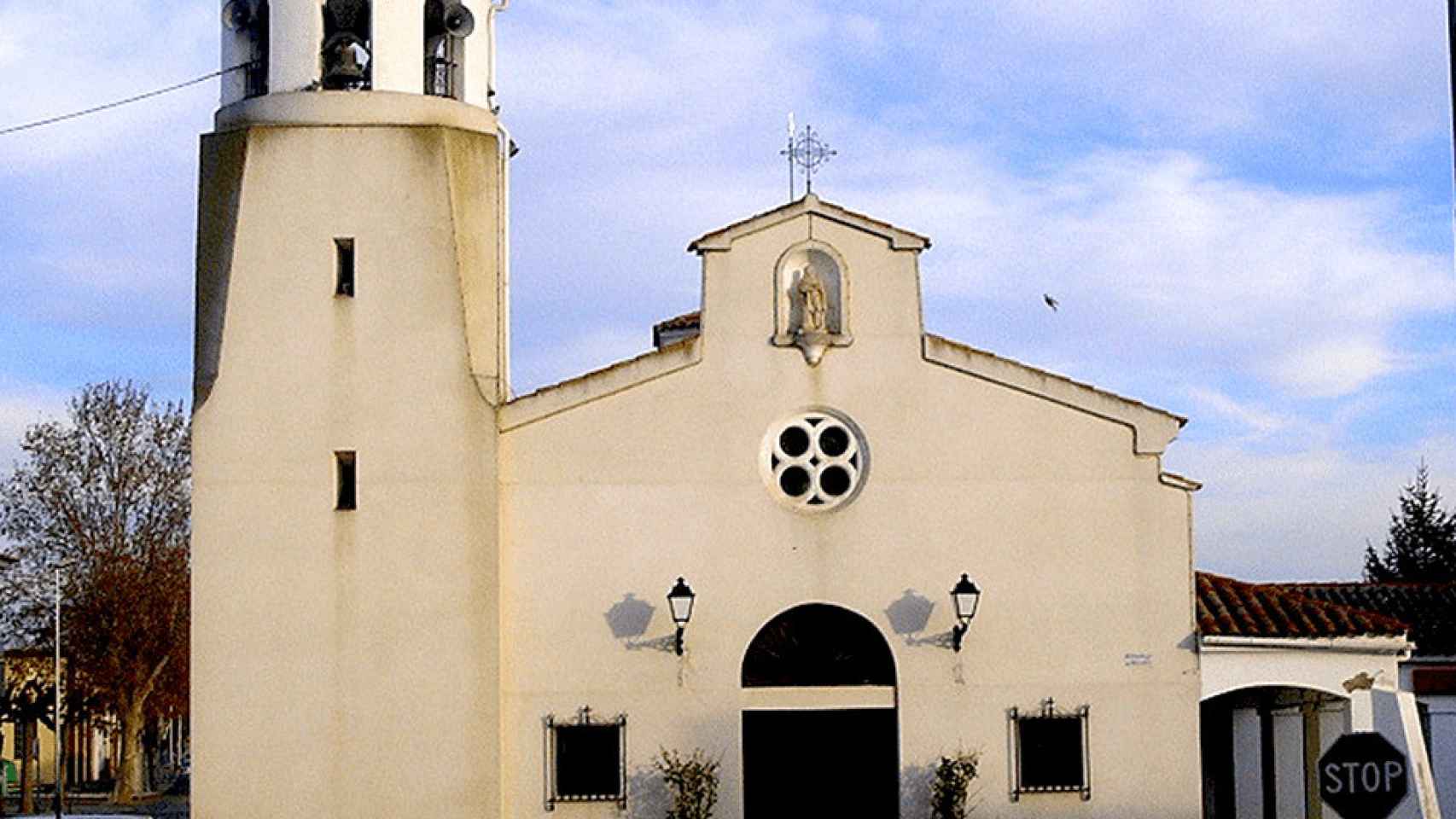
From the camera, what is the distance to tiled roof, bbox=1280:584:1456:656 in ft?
138

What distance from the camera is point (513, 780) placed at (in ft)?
83.7

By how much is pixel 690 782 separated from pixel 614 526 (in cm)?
316

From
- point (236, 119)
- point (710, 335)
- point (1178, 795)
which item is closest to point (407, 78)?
point (236, 119)

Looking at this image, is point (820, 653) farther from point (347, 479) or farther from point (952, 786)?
point (347, 479)

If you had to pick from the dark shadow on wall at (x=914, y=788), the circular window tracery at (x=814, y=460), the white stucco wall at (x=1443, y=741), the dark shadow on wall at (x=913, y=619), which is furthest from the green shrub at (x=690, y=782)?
the white stucco wall at (x=1443, y=741)

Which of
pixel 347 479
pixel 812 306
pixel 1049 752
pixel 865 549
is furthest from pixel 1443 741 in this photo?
pixel 347 479

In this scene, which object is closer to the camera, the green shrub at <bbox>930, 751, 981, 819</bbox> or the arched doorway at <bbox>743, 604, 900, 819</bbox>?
the green shrub at <bbox>930, 751, 981, 819</bbox>

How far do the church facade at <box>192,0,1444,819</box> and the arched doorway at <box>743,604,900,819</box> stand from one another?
38 millimetres

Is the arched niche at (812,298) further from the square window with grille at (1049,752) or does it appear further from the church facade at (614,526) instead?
the square window with grille at (1049,752)

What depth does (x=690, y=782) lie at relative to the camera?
2538cm

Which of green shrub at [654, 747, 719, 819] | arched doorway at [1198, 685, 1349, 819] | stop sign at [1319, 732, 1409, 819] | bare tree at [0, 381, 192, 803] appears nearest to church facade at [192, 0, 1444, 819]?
green shrub at [654, 747, 719, 819]

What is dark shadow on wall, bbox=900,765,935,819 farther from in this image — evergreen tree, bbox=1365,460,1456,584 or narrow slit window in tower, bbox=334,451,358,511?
evergreen tree, bbox=1365,460,1456,584

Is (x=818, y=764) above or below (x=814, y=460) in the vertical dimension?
below

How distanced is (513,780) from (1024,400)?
7637 mm
